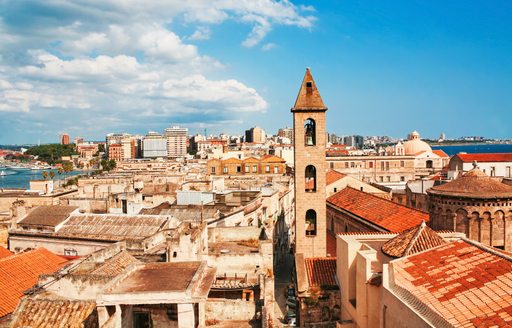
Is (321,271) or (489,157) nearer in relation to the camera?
(321,271)

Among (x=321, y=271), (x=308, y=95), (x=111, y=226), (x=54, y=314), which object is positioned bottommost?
(x=321, y=271)

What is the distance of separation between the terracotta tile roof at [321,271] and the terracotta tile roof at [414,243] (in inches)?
195

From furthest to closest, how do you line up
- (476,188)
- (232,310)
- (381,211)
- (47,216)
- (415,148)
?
(415,148) < (47,216) < (381,211) < (476,188) < (232,310)

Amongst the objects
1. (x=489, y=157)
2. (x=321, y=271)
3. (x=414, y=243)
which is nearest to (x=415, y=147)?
(x=489, y=157)

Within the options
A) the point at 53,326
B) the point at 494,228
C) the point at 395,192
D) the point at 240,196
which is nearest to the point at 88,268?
the point at 53,326

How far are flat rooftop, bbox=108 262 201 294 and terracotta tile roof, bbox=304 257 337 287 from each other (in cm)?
858

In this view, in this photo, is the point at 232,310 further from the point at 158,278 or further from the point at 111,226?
the point at 111,226

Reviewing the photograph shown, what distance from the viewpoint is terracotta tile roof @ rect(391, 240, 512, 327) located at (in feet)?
32.8

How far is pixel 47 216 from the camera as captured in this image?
Answer: 28297 millimetres

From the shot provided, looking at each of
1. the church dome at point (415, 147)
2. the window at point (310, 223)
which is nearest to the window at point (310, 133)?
the window at point (310, 223)

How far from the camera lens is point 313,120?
28.4 metres

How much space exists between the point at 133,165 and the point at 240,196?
326 feet

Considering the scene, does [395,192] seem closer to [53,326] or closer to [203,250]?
[203,250]

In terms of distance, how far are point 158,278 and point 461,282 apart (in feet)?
30.7
